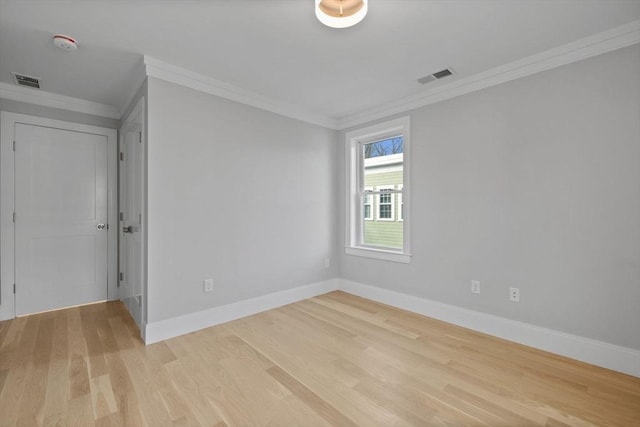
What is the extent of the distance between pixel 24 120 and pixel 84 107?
588mm

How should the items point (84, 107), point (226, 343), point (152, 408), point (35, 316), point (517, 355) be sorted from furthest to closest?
point (84, 107) < point (35, 316) < point (226, 343) < point (517, 355) < point (152, 408)

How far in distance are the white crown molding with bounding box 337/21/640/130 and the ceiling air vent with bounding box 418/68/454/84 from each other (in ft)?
0.62

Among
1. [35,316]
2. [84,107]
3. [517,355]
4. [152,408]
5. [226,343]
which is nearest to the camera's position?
[152,408]

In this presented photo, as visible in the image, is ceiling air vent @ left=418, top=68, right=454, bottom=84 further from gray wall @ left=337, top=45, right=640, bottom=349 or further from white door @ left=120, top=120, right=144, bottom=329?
white door @ left=120, top=120, right=144, bottom=329

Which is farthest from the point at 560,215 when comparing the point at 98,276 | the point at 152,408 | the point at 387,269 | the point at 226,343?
the point at 98,276

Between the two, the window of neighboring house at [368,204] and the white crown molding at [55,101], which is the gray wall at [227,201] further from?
the white crown molding at [55,101]

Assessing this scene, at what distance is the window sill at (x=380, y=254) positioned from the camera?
3.49m

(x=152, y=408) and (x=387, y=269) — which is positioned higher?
(x=387, y=269)

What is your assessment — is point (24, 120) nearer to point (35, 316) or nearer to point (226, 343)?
point (35, 316)

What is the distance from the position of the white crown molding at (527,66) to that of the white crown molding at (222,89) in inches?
40.6

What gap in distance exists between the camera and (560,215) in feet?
7.89

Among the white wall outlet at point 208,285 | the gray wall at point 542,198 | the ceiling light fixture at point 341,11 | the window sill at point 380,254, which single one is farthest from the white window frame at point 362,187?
the white wall outlet at point 208,285

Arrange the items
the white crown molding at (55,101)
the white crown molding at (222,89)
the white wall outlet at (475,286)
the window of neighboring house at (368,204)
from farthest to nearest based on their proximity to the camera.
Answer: the window of neighboring house at (368,204)
the white crown molding at (55,101)
the white wall outlet at (475,286)
the white crown molding at (222,89)

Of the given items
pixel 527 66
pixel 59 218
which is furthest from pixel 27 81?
pixel 527 66
